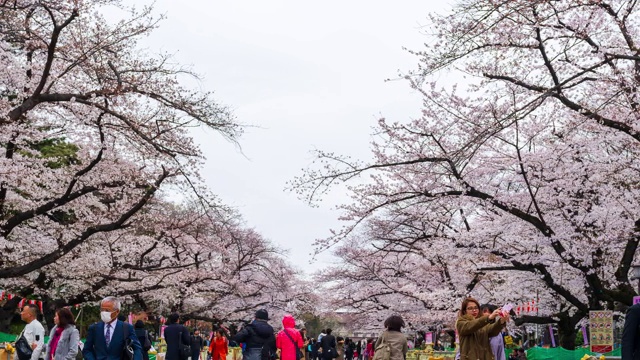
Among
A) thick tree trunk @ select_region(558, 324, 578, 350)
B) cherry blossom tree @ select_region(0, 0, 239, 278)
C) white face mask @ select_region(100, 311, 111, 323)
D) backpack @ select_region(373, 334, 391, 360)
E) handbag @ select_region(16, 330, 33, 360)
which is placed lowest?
handbag @ select_region(16, 330, 33, 360)

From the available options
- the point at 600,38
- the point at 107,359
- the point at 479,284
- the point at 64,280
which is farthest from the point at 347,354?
the point at 107,359

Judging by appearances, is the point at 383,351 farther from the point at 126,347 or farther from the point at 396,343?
the point at 126,347

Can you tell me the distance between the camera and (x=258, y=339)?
11.1 meters

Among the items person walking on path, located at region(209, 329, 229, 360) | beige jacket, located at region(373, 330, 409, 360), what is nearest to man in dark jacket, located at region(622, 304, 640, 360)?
beige jacket, located at region(373, 330, 409, 360)

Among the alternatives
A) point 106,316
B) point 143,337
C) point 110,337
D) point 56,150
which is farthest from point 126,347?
point 56,150

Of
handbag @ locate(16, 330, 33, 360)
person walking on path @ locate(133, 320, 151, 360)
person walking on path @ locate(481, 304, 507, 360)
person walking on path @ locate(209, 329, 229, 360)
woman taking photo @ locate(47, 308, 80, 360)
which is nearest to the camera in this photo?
person walking on path @ locate(481, 304, 507, 360)

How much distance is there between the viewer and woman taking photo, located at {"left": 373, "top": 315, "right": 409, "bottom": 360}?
8.85 metres

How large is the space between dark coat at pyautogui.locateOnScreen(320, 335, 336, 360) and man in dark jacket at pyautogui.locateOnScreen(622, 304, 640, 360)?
14.9 m

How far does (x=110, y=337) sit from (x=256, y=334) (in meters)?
3.88

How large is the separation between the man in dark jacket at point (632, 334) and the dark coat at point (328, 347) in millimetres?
14914

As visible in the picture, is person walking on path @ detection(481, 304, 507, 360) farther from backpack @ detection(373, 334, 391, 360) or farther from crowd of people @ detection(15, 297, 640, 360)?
backpack @ detection(373, 334, 391, 360)

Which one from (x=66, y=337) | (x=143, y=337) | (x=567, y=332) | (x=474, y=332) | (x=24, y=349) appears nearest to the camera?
(x=474, y=332)

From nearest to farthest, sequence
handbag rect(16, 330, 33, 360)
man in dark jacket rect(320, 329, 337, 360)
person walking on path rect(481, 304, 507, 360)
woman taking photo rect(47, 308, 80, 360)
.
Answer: person walking on path rect(481, 304, 507, 360) → woman taking photo rect(47, 308, 80, 360) → handbag rect(16, 330, 33, 360) → man in dark jacket rect(320, 329, 337, 360)

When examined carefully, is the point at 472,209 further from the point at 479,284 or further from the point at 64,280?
Answer: the point at 64,280
